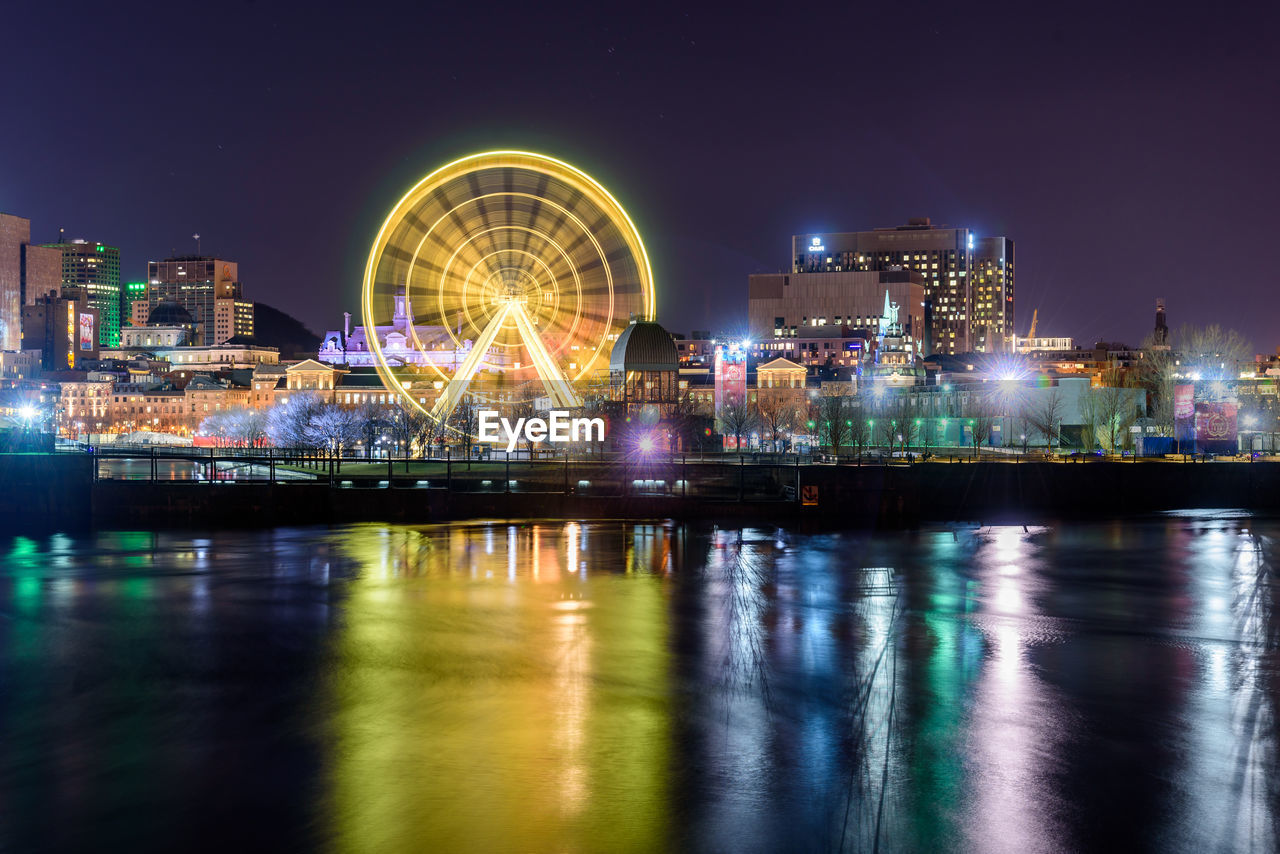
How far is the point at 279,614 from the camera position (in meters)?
26.3

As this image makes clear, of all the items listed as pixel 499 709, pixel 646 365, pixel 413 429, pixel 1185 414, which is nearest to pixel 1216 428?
pixel 1185 414

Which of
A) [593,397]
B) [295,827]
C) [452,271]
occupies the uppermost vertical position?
[452,271]

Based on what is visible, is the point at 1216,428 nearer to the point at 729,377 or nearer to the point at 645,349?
the point at 645,349

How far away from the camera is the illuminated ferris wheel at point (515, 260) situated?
56.8 metres

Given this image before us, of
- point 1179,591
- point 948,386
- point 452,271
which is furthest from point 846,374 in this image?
point 1179,591

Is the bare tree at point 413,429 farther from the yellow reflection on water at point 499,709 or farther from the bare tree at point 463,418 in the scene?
the yellow reflection on water at point 499,709

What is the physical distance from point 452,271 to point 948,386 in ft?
194

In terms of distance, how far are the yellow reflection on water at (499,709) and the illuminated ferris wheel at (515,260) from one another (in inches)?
1056

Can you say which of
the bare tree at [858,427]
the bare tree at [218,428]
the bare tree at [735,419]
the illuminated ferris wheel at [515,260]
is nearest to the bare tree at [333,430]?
the bare tree at [218,428]

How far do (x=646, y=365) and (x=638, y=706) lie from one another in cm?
4757

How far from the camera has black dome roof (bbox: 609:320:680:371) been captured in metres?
64.7

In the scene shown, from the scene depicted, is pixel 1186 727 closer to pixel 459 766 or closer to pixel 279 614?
pixel 459 766

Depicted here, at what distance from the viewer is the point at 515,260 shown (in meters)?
59.7

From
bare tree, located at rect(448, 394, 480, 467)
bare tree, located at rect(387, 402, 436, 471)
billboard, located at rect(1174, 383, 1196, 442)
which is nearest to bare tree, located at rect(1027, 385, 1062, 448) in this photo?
billboard, located at rect(1174, 383, 1196, 442)
